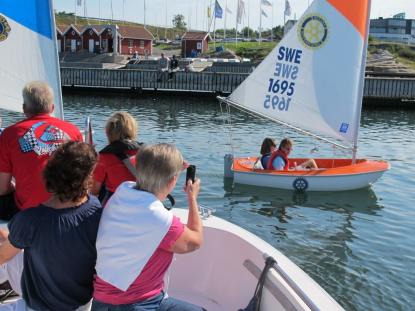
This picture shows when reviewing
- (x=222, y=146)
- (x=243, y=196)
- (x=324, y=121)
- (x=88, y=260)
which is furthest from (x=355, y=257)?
(x=222, y=146)

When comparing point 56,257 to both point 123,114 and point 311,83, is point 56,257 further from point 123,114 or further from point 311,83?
point 311,83

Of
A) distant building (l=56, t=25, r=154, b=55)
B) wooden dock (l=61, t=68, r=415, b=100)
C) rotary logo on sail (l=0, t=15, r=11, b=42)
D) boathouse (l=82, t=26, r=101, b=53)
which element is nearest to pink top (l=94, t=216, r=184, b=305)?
rotary logo on sail (l=0, t=15, r=11, b=42)

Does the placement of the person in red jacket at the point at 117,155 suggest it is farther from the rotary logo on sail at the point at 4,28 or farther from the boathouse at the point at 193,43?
the boathouse at the point at 193,43

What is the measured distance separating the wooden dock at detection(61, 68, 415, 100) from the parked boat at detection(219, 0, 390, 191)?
65.9 feet

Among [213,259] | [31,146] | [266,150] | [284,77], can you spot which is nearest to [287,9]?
[284,77]

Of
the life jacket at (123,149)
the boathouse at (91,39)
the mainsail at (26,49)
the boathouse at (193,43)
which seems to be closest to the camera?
the life jacket at (123,149)

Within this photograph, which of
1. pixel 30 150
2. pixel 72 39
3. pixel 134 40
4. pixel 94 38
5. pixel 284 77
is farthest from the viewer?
pixel 134 40

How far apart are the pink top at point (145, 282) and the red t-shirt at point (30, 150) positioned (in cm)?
102

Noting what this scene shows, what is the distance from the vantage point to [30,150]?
11.0 ft

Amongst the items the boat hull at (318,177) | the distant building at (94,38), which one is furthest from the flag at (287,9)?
the boat hull at (318,177)

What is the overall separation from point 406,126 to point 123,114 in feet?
71.4

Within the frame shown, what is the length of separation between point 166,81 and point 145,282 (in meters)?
31.7

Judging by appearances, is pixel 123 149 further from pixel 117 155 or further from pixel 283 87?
pixel 283 87

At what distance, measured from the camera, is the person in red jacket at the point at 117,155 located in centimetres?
404
